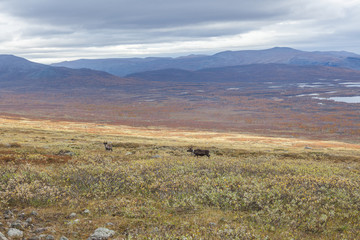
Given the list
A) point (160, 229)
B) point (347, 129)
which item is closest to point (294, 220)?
point (160, 229)

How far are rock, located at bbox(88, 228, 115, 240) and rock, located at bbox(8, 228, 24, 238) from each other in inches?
84.6

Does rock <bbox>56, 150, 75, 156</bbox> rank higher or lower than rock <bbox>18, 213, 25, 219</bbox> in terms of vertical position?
lower

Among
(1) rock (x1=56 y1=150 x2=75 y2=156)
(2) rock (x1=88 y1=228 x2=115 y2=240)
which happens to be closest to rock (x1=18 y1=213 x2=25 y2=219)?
(2) rock (x1=88 y1=228 x2=115 y2=240)

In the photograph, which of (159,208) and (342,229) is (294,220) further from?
(159,208)

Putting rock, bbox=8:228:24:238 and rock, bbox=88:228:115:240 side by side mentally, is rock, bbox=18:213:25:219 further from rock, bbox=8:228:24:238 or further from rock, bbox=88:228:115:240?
rock, bbox=88:228:115:240

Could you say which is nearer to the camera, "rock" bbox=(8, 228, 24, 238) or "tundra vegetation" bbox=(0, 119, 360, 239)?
"rock" bbox=(8, 228, 24, 238)

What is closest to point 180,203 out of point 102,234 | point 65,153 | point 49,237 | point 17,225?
point 102,234

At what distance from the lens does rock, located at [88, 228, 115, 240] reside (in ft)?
30.7

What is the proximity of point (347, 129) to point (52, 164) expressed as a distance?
10299 cm

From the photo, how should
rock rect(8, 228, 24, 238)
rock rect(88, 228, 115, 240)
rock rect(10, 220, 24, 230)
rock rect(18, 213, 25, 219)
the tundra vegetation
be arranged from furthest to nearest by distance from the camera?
rock rect(18, 213, 25, 219) < the tundra vegetation < rock rect(10, 220, 24, 230) < rock rect(88, 228, 115, 240) < rock rect(8, 228, 24, 238)

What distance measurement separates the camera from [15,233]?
9.33 m

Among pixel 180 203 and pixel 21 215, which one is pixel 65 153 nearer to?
pixel 21 215

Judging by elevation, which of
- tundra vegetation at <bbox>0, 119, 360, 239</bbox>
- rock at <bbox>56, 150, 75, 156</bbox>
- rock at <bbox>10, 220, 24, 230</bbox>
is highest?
rock at <bbox>10, 220, 24, 230</bbox>

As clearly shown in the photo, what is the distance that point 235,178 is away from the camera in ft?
51.5
